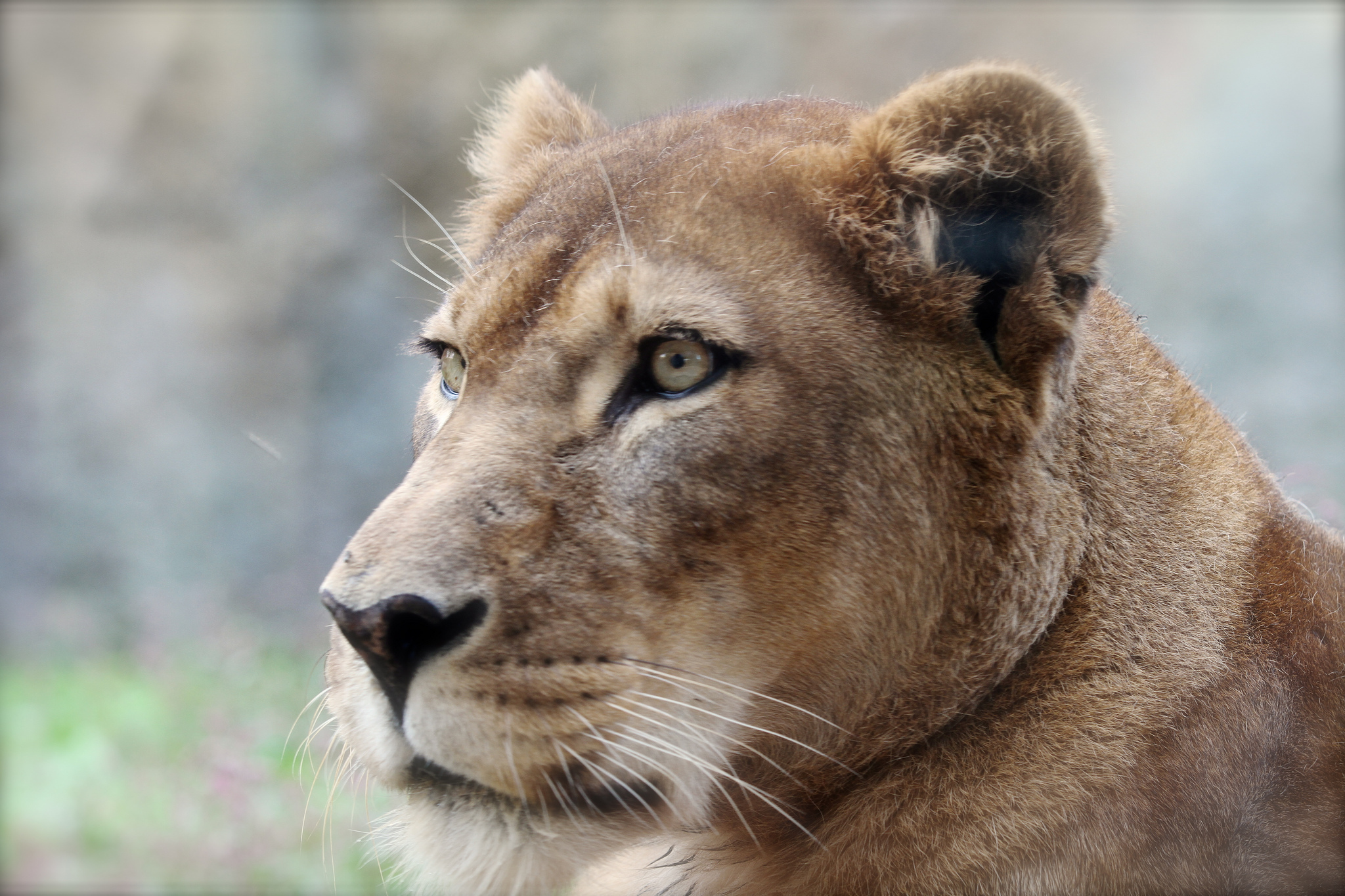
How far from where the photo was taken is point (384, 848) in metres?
2.08

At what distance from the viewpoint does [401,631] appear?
1664mm

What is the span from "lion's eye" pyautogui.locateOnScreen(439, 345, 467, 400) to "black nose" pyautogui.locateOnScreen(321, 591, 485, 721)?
0.73m

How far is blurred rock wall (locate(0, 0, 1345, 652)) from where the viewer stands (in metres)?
6.38

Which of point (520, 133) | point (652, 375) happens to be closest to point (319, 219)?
point (520, 133)

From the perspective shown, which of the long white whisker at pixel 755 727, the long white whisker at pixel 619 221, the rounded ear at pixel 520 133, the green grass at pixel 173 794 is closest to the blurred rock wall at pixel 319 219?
the green grass at pixel 173 794

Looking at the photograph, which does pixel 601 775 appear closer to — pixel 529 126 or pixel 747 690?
pixel 747 690

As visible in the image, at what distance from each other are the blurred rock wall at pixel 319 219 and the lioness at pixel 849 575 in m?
4.17

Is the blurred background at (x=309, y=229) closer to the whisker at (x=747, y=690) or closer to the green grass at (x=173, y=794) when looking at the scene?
the green grass at (x=173, y=794)

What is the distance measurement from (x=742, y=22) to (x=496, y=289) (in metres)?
6.09

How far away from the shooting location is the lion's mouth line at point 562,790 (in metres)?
1.77

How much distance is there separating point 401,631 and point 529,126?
166 cm

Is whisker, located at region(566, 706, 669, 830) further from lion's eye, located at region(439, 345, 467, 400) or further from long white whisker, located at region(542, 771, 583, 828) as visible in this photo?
lion's eye, located at region(439, 345, 467, 400)

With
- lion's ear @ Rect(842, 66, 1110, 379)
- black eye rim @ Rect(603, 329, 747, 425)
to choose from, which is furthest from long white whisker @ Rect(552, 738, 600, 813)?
lion's ear @ Rect(842, 66, 1110, 379)

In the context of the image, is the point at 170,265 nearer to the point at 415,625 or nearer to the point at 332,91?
the point at 332,91
